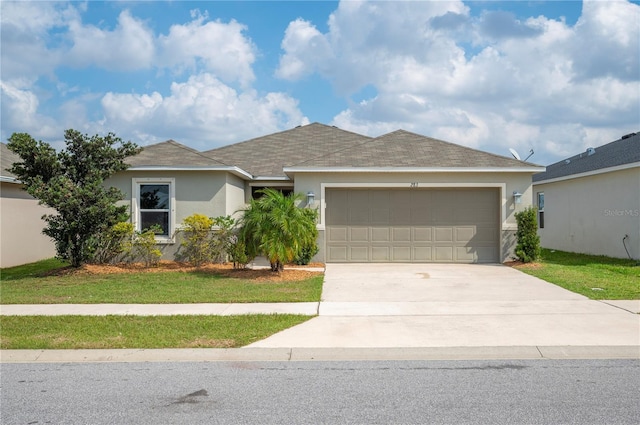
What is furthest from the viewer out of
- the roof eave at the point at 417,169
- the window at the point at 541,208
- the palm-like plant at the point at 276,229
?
the window at the point at 541,208

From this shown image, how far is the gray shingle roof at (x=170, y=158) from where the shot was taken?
15812 mm

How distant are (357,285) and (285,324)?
4250 millimetres

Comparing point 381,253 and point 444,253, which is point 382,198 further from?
point 444,253

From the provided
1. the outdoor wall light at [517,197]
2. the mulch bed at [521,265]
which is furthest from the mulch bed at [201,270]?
the outdoor wall light at [517,197]

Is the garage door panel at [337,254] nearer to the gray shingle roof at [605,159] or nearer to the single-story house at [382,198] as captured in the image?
the single-story house at [382,198]

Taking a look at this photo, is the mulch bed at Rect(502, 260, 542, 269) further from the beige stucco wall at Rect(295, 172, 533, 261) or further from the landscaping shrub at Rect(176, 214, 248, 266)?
the landscaping shrub at Rect(176, 214, 248, 266)

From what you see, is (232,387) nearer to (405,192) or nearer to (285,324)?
(285,324)

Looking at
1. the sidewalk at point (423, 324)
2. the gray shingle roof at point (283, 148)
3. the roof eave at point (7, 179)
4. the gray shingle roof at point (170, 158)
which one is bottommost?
the sidewalk at point (423, 324)

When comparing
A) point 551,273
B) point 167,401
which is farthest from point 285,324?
point 551,273

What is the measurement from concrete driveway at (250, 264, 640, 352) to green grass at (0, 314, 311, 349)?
475 millimetres

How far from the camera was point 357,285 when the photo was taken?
40.3 feet

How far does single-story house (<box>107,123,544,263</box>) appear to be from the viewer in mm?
15984

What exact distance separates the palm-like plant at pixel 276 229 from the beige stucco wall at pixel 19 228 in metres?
6.77

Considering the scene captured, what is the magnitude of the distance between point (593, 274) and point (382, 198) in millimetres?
6123
